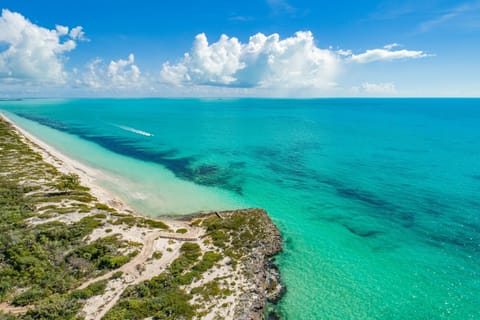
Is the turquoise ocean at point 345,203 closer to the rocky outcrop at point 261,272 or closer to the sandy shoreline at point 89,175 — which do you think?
the rocky outcrop at point 261,272

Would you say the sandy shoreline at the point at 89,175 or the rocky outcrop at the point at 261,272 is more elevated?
the sandy shoreline at the point at 89,175

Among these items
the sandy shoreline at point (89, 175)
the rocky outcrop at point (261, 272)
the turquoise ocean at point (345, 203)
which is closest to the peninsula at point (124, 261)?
the rocky outcrop at point (261, 272)

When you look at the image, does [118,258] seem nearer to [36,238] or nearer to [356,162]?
[36,238]

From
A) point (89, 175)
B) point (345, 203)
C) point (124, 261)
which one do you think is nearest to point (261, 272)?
point (124, 261)

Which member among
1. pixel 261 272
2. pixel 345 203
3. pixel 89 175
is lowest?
pixel 261 272

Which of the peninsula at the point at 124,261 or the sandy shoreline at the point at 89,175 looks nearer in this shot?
the peninsula at the point at 124,261

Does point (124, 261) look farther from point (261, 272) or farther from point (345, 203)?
point (345, 203)

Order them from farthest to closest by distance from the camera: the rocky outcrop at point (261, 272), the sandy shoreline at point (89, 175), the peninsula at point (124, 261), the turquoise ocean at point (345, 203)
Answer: the sandy shoreline at point (89, 175) → the turquoise ocean at point (345, 203) → the rocky outcrop at point (261, 272) → the peninsula at point (124, 261)

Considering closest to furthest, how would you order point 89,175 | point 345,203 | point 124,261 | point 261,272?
point 124,261 < point 261,272 < point 345,203 < point 89,175
